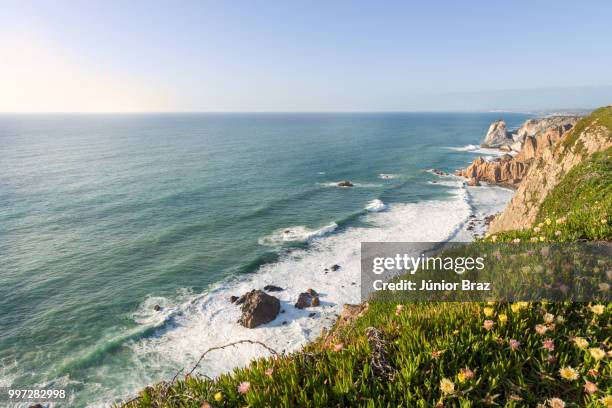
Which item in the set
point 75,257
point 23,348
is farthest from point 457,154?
point 23,348

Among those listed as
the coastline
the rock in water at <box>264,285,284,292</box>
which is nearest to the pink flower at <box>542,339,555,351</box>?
the coastline

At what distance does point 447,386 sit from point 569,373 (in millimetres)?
1400

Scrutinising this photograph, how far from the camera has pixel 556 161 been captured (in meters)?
32.2

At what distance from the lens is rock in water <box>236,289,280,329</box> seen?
27109 millimetres

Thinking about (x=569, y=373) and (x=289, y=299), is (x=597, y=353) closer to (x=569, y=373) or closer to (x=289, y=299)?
(x=569, y=373)

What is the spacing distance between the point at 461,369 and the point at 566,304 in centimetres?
238

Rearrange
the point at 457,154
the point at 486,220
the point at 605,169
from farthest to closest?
the point at 457,154, the point at 486,220, the point at 605,169

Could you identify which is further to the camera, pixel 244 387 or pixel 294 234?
pixel 294 234

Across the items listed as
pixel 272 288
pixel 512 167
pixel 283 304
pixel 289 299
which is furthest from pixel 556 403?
pixel 512 167

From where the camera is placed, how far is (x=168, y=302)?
97.4 feet

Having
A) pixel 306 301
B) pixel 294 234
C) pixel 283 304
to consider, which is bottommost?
pixel 283 304

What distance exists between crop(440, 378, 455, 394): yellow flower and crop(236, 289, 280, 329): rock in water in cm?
2493

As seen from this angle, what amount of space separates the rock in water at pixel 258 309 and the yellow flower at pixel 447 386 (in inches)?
981

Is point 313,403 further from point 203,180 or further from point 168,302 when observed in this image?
point 203,180
